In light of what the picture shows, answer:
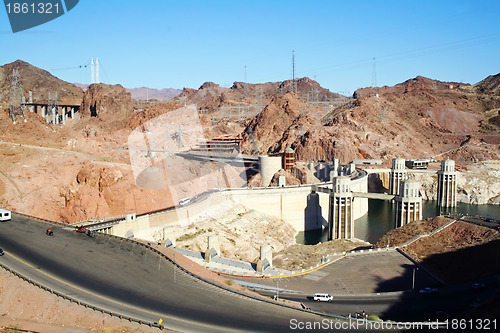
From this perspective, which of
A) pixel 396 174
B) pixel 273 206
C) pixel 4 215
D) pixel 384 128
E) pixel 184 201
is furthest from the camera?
pixel 384 128

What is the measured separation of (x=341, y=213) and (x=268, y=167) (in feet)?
115

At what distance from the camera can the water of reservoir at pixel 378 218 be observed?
82.6 m

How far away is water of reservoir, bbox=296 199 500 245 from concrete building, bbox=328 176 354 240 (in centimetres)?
367

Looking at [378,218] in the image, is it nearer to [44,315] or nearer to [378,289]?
[378,289]

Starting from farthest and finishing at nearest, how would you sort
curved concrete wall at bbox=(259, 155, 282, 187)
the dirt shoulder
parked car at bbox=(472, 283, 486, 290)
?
curved concrete wall at bbox=(259, 155, 282, 187), parked car at bbox=(472, 283, 486, 290), the dirt shoulder

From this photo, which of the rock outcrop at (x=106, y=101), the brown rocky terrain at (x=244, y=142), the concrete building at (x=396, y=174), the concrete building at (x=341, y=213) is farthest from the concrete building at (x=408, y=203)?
the rock outcrop at (x=106, y=101)

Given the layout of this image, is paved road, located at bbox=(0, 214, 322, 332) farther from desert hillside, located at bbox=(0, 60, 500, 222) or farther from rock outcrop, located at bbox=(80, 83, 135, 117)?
rock outcrop, located at bbox=(80, 83, 135, 117)

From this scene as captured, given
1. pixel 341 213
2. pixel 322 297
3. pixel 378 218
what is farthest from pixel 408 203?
pixel 322 297

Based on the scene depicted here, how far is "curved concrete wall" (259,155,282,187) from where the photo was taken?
363 ft

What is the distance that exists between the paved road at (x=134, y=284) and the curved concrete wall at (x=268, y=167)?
225 feet

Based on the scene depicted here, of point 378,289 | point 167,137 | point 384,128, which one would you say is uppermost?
point 384,128

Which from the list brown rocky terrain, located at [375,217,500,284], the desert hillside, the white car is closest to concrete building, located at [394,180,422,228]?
brown rocky terrain, located at [375,217,500,284]

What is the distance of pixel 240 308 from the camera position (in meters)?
29.8

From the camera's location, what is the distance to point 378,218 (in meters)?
97.9
